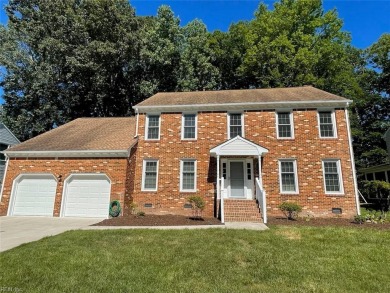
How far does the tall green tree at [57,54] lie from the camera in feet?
71.8

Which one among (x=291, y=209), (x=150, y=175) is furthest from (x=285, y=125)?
(x=150, y=175)

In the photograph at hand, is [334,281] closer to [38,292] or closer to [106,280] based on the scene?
[106,280]

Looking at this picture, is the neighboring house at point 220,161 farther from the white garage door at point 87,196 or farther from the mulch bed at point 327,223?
the mulch bed at point 327,223

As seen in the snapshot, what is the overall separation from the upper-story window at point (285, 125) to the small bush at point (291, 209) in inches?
147

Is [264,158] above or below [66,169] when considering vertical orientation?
above

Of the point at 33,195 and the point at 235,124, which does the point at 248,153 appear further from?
the point at 33,195

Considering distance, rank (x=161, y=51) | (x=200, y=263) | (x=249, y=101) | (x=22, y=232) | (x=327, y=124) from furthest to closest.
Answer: (x=161, y=51)
(x=249, y=101)
(x=327, y=124)
(x=22, y=232)
(x=200, y=263)


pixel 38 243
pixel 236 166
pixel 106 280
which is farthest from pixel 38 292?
pixel 236 166

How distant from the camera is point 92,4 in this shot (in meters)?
23.0

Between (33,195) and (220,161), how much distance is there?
10.2 m

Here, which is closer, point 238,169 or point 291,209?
point 291,209

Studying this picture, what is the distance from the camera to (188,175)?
13.3 m

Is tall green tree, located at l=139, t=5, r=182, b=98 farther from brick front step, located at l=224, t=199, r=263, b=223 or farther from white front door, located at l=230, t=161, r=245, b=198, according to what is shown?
brick front step, located at l=224, t=199, r=263, b=223

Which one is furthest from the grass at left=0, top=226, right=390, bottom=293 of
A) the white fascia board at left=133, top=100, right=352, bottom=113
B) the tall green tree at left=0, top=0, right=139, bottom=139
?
the tall green tree at left=0, top=0, right=139, bottom=139
